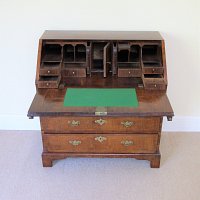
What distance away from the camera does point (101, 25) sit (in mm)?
2023

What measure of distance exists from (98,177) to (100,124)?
40 cm

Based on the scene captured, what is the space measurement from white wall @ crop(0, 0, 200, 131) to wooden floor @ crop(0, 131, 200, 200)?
0.50 m

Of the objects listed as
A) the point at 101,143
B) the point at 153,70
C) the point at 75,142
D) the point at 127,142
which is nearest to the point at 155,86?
the point at 153,70

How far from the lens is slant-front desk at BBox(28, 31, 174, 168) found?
1666 millimetres

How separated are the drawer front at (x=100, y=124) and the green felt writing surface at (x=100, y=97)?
0.12m

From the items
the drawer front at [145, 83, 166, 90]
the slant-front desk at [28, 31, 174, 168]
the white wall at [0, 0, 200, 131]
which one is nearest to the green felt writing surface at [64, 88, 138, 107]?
the slant-front desk at [28, 31, 174, 168]

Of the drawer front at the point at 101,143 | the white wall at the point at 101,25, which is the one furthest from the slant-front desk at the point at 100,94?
the white wall at the point at 101,25

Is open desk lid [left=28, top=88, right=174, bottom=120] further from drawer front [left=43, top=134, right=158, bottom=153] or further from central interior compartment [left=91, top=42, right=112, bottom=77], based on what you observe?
central interior compartment [left=91, top=42, right=112, bottom=77]

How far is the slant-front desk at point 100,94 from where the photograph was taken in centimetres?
167

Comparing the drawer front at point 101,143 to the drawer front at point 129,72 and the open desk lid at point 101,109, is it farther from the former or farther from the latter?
the drawer front at point 129,72

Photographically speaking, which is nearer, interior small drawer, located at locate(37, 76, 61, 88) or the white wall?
interior small drawer, located at locate(37, 76, 61, 88)

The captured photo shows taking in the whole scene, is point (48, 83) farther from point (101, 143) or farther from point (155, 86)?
point (155, 86)

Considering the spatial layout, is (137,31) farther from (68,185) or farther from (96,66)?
(68,185)

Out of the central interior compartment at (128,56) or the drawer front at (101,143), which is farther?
the central interior compartment at (128,56)
